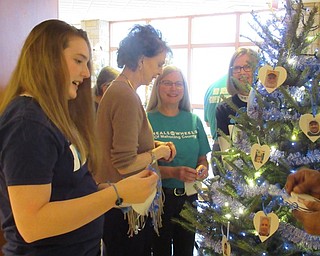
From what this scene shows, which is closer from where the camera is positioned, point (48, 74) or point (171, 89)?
point (48, 74)

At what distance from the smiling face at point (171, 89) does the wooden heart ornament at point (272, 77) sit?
805mm

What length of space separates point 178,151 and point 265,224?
31.3 inches

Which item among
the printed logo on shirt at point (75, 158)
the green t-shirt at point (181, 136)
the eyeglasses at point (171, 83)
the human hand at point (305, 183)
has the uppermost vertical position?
the eyeglasses at point (171, 83)


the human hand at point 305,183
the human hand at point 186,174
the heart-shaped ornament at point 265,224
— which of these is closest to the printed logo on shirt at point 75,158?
the human hand at point 305,183

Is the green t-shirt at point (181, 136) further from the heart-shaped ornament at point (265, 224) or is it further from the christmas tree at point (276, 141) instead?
the heart-shaped ornament at point (265, 224)

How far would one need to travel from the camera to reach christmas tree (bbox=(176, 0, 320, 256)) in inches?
48.2

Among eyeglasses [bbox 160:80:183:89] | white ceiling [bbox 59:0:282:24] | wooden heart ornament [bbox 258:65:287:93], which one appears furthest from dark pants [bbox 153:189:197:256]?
white ceiling [bbox 59:0:282:24]

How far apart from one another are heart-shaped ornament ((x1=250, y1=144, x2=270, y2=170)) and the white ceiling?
4.55 m

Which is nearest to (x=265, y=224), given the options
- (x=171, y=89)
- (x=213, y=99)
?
(x=171, y=89)

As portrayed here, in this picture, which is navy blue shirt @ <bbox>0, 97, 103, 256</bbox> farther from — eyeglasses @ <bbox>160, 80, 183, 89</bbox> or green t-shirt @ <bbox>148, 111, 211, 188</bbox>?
eyeglasses @ <bbox>160, 80, 183, 89</bbox>

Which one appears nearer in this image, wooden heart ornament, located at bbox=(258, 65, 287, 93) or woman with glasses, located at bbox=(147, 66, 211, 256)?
wooden heart ornament, located at bbox=(258, 65, 287, 93)

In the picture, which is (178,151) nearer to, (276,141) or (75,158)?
(276,141)

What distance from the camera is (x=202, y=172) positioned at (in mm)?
1893

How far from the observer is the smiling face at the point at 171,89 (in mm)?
2008
